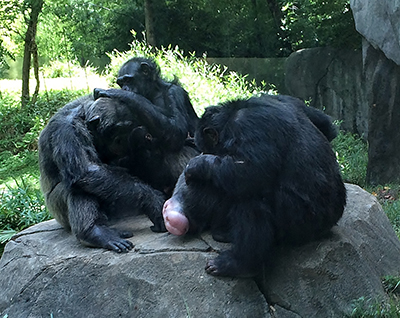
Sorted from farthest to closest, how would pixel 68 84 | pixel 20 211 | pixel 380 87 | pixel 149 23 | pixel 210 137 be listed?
pixel 68 84
pixel 149 23
pixel 380 87
pixel 20 211
pixel 210 137

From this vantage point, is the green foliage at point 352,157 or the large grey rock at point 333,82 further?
the large grey rock at point 333,82

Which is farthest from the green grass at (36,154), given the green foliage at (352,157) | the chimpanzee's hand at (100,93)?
the chimpanzee's hand at (100,93)

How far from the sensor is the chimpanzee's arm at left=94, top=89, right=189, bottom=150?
427cm

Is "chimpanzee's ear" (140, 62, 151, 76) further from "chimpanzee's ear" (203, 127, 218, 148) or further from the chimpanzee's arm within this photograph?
"chimpanzee's ear" (203, 127, 218, 148)

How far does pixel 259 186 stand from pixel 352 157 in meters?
6.74

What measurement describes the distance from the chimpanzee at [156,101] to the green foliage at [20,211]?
2772mm

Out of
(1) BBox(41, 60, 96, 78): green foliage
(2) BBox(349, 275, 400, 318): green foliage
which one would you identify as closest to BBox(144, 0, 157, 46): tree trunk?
(1) BBox(41, 60, 96, 78): green foliage

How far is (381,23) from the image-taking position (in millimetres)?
7363

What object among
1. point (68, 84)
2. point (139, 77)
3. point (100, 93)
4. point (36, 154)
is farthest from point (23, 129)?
point (100, 93)

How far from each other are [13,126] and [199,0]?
6067 millimetres

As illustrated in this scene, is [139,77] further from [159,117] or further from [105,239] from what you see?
[105,239]

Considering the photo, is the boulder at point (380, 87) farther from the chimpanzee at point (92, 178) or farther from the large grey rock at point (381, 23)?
the chimpanzee at point (92, 178)

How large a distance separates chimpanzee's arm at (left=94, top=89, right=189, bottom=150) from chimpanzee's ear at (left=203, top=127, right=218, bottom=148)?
789mm

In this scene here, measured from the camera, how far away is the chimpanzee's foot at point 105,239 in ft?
12.2
